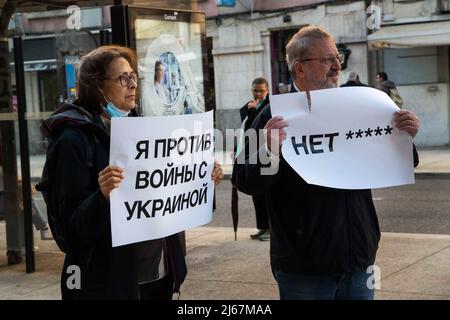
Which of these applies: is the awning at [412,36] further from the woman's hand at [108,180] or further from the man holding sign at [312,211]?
the woman's hand at [108,180]

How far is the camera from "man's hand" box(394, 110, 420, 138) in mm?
3082

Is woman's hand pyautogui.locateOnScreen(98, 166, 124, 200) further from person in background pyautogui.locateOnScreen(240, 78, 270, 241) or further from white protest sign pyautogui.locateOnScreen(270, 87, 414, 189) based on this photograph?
person in background pyautogui.locateOnScreen(240, 78, 270, 241)

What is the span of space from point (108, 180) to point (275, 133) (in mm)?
663

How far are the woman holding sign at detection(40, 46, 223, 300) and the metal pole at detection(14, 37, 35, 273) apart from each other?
364cm

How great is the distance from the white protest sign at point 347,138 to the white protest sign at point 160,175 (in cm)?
45

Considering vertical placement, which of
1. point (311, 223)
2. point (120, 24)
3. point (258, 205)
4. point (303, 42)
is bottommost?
point (258, 205)

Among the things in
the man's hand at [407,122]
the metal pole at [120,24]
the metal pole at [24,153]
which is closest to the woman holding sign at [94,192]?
the man's hand at [407,122]

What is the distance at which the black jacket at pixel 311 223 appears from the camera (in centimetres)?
290

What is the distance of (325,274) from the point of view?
2906 millimetres

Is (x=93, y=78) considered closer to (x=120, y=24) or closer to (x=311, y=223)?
(x=311, y=223)

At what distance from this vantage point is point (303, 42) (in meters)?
3.05

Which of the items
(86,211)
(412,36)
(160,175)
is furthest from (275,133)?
(412,36)

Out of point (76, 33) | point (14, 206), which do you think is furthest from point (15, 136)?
point (76, 33)
